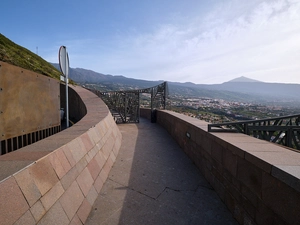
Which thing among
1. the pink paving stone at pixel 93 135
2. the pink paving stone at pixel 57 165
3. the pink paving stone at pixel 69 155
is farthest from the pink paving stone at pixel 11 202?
the pink paving stone at pixel 93 135

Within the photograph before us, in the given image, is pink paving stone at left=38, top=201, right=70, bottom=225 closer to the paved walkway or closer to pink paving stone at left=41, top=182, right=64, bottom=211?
pink paving stone at left=41, top=182, right=64, bottom=211

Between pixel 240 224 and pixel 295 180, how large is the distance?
4.25ft

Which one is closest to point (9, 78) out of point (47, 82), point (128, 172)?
point (47, 82)

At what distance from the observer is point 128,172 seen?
431cm

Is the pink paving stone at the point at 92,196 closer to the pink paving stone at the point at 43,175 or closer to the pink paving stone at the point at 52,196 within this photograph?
the pink paving stone at the point at 52,196

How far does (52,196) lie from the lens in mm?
1961

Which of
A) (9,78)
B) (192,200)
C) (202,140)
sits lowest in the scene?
(192,200)

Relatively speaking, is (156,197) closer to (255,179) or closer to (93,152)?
(93,152)

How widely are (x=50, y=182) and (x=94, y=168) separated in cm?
137

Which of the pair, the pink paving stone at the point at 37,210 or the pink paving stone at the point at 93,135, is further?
the pink paving stone at the point at 93,135

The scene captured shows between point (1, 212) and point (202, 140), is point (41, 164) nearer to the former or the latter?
Answer: point (1, 212)

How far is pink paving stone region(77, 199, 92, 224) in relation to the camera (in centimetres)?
244

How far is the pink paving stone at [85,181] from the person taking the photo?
2656mm

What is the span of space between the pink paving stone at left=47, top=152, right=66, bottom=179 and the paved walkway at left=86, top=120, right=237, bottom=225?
82cm
